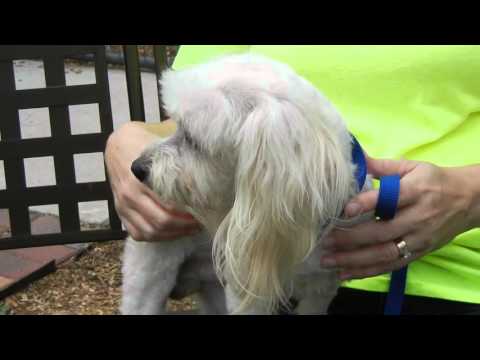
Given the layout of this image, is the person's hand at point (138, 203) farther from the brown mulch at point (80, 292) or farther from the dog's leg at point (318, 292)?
the brown mulch at point (80, 292)

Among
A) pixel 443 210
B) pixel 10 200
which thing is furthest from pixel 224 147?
pixel 10 200

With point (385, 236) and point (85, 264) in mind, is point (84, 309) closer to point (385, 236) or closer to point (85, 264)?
point (85, 264)

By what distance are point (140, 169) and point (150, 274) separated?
33cm

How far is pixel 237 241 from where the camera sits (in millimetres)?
1166

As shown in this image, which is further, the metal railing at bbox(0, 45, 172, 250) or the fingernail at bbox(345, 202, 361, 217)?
the metal railing at bbox(0, 45, 172, 250)

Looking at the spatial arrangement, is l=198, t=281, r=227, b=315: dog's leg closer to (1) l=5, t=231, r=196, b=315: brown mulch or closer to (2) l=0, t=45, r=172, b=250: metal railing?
(2) l=0, t=45, r=172, b=250: metal railing

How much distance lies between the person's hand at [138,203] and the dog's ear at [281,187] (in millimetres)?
149

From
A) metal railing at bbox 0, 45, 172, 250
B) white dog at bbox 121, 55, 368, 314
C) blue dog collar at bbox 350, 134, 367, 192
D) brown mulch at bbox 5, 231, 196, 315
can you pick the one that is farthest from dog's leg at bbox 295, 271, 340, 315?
brown mulch at bbox 5, 231, 196, 315

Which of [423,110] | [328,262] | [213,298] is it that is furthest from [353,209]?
[213,298]

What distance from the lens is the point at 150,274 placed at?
4.80ft

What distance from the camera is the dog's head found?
1.09 meters

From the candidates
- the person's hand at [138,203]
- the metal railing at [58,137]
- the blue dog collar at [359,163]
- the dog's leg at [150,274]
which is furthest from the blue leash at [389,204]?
the metal railing at [58,137]
